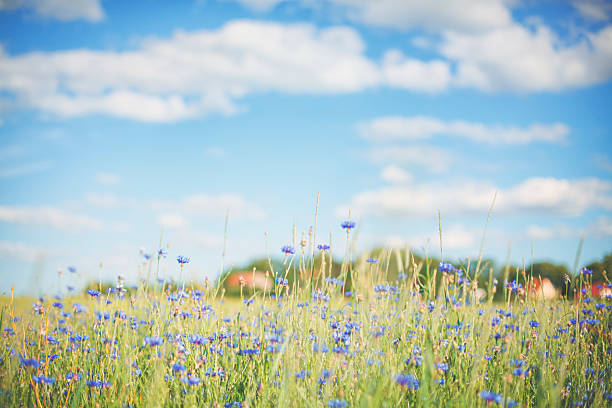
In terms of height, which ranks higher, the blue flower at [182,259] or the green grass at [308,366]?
the blue flower at [182,259]

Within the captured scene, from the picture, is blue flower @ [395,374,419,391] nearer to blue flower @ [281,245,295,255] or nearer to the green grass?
the green grass

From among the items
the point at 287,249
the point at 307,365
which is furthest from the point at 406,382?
the point at 287,249

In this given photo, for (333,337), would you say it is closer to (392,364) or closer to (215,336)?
(392,364)

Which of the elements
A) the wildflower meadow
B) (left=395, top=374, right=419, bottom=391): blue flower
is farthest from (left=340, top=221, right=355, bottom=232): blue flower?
(left=395, top=374, right=419, bottom=391): blue flower

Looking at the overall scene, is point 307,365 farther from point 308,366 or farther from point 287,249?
point 287,249

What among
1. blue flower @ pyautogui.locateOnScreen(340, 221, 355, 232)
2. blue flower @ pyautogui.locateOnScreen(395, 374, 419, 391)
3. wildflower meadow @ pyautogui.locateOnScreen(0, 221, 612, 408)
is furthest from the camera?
blue flower @ pyautogui.locateOnScreen(340, 221, 355, 232)

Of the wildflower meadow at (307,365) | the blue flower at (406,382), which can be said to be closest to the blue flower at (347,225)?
the wildflower meadow at (307,365)

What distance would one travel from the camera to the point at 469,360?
3.09 meters

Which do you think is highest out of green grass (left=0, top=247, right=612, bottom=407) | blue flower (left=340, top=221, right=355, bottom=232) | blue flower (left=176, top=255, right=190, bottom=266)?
blue flower (left=340, top=221, right=355, bottom=232)

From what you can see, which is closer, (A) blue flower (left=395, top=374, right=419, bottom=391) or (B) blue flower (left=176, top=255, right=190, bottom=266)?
(A) blue flower (left=395, top=374, right=419, bottom=391)

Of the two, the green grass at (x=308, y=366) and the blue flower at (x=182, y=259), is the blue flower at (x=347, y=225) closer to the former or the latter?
the green grass at (x=308, y=366)

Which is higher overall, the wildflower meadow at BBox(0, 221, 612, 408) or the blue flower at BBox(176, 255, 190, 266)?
the blue flower at BBox(176, 255, 190, 266)

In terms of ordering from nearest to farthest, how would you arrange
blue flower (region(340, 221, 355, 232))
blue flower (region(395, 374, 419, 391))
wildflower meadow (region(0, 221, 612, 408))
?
blue flower (region(395, 374, 419, 391)) < wildflower meadow (region(0, 221, 612, 408)) < blue flower (region(340, 221, 355, 232))

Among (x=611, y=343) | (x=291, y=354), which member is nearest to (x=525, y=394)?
(x=611, y=343)
